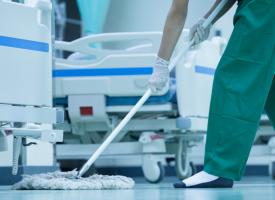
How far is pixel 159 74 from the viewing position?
3.04 metres

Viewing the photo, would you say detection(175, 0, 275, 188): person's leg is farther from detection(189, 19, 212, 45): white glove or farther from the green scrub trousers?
detection(189, 19, 212, 45): white glove

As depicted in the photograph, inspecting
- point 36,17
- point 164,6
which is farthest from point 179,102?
point 164,6

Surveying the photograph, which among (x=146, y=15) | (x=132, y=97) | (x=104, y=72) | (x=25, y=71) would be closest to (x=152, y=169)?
(x=132, y=97)

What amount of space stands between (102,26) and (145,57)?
2926mm

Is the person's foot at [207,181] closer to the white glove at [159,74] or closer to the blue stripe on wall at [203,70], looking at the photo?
the white glove at [159,74]

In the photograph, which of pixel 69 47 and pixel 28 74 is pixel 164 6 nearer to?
pixel 69 47

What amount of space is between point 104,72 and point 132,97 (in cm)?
22

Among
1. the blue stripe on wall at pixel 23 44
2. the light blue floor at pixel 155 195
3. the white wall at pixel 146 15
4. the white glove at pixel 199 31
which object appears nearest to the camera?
the light blue floor at pixel 155 195

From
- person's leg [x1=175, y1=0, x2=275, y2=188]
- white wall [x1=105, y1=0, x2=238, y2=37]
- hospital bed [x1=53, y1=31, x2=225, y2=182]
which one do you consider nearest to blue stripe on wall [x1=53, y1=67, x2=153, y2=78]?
hospital bed [x1=53, y1=31, x2=225, y2=182]

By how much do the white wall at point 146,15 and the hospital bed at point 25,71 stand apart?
12.1ft

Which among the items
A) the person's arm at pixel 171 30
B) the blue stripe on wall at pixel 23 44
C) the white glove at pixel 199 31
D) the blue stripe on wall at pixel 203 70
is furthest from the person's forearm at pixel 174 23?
the blue stripe on wall at pixel 203 70

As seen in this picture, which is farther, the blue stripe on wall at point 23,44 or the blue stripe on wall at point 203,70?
the blue stripe on wall at point 203,70

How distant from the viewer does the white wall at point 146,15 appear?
6840mm

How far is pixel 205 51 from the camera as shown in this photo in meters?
4.73
